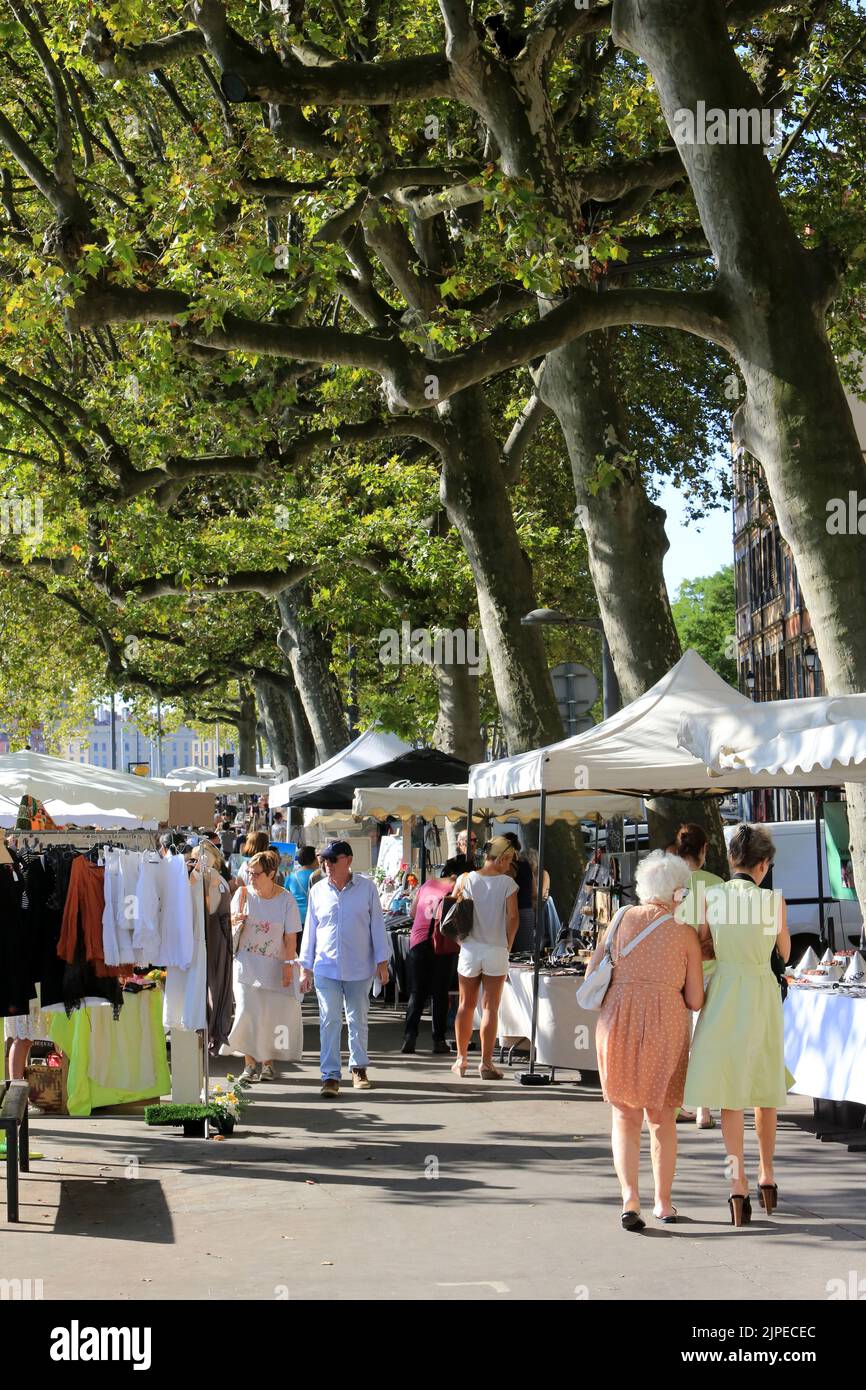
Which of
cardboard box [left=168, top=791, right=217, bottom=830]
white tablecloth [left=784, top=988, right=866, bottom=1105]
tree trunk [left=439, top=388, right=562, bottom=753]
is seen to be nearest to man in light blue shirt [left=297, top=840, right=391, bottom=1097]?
white tablecloth [left=784, top=988, right=866, bottom=1105]

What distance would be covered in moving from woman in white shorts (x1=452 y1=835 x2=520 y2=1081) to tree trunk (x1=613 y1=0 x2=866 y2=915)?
3.54 meters

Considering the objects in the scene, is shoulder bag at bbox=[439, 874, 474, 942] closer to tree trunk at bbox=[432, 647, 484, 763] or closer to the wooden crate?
the wooden crate

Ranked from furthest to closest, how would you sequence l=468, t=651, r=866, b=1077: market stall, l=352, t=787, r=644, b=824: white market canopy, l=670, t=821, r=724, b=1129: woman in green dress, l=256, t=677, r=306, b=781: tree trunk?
l=256, t=677, r=306, b=781: tree trunk, l=352, t=787, r=644, b=824: white market canopy, l=468, t=651, r=866, b=1077: market stall, l=670, t=821, r=724, b=1129: woman in green dress

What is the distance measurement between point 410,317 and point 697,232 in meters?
→ 3.38

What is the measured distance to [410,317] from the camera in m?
18.8

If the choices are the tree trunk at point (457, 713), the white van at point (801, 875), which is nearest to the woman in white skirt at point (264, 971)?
the white van at point (801, 875)

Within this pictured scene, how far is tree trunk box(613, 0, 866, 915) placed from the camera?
12.0 metres

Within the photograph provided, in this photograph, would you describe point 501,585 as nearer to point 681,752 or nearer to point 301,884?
point 301,884

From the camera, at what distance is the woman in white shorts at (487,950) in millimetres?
14648

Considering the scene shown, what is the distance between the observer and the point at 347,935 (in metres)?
13.7

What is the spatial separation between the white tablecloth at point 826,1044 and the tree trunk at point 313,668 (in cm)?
2101

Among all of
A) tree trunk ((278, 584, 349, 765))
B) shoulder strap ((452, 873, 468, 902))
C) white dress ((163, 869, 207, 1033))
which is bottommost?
white dress ((163, 869, 207, 1033))

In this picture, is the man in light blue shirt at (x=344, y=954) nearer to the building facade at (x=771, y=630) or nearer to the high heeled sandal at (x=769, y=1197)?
the high heeled sandal at (x=769, y=1197)
